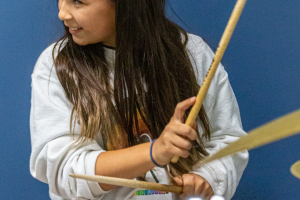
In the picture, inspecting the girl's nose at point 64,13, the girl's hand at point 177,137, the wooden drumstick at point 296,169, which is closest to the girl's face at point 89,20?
the girl's nose at point 64,13

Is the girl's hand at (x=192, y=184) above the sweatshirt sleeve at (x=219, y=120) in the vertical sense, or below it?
below

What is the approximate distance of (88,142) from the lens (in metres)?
0.39

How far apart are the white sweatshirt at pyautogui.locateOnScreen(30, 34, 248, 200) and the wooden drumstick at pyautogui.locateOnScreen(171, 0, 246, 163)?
0.12ft

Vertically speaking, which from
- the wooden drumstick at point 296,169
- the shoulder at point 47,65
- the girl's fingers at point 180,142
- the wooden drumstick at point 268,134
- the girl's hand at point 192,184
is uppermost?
the shoulder at point 47,65

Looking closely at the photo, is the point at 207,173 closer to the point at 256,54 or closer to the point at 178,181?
the point at 178,181

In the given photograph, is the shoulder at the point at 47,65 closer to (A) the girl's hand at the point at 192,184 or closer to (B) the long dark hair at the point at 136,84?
(B) the long dark hair at the point at 136,84

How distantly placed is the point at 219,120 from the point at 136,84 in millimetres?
94

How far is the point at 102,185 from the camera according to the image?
0.41m

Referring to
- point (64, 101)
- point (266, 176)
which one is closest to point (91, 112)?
point (64, 101)

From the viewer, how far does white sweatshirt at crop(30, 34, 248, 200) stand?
39 centimetres

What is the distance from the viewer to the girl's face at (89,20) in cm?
38

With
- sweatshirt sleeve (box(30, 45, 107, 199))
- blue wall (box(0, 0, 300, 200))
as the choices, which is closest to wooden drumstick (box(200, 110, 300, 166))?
blue wall (box(0, 0, 300, 200))

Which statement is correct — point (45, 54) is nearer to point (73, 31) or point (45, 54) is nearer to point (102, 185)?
point (73, 31)

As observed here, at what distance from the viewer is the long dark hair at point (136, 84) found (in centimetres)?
39
